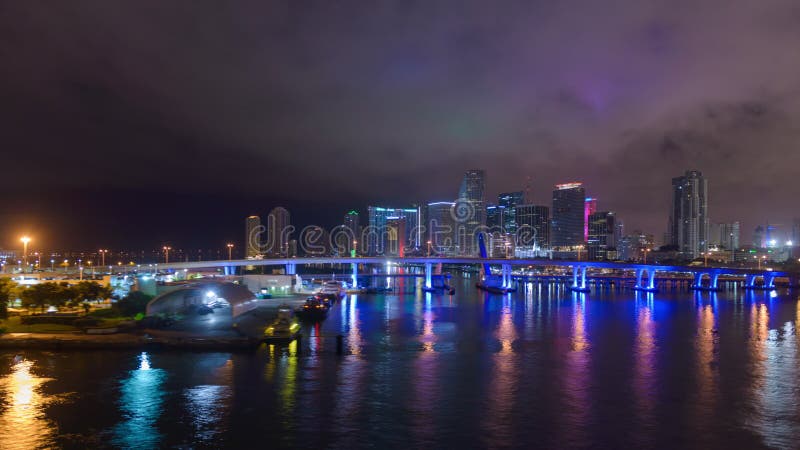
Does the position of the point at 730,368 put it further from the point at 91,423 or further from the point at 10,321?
the point at 10,321

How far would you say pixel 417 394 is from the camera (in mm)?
17062

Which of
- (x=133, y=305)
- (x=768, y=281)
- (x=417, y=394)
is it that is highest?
(x=133, y=305)

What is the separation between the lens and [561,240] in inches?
6988

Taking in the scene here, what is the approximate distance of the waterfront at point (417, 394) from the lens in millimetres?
13508

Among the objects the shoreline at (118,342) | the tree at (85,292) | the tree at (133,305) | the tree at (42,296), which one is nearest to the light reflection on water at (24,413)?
the shoreline at (118,342)

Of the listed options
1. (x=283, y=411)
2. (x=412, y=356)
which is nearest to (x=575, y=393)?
(x=412, y=356)

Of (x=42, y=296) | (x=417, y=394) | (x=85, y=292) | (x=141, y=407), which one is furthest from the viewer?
(x=85, y=292)

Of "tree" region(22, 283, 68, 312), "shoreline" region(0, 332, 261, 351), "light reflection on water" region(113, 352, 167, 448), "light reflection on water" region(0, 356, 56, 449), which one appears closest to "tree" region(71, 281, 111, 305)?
"tree" region(22, 283, 68, 312)

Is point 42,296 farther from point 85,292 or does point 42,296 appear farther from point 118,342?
point 118,342

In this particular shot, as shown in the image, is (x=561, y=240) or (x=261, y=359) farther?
(x=561, y=240)

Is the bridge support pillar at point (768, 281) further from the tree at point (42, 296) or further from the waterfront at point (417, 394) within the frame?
the tree at point (42, 296)

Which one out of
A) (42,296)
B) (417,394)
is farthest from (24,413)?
(42,296)

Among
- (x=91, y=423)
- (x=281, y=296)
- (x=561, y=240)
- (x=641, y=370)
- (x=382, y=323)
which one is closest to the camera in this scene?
(x=91, y=423)

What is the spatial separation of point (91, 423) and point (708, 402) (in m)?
17.1
